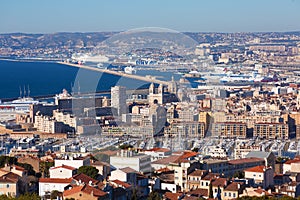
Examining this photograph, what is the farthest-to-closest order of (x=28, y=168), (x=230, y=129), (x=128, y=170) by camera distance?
(x=230, y=129) → (x=28, y=168) → (x=128, y=170)

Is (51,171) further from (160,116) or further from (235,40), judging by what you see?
(235,40)

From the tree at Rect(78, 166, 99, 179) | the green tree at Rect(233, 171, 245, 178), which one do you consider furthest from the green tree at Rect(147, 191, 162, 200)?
the green tree at Rect(233, 171, 245, 178)

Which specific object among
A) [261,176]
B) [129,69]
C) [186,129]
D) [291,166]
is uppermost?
[261,176]

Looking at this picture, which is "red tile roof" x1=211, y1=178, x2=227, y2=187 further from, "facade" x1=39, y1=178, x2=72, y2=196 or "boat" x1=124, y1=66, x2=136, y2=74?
"boat" x1=124, y1=66, x2=136, y2=74

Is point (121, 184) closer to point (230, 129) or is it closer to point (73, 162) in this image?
point (73, 162)

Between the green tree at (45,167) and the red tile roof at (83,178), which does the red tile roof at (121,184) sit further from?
the green tree at (45,167)

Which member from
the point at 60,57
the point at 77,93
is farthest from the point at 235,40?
the point at 77,93

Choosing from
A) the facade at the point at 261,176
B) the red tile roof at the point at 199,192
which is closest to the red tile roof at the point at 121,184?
the red tile roof at the point at 199,192

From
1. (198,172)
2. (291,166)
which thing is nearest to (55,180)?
(198,172)
